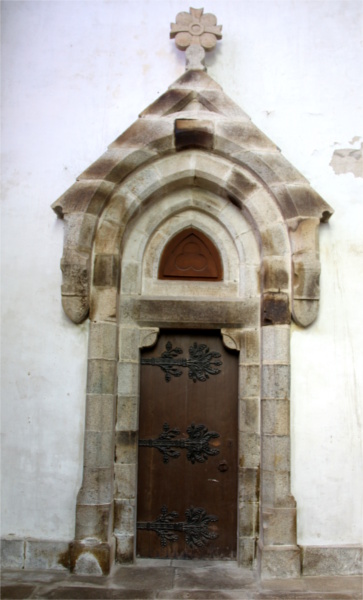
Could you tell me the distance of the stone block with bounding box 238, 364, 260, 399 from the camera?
16.5 feet

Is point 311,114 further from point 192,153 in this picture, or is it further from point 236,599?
point 236,599

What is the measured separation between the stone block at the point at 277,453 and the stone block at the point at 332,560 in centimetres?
68

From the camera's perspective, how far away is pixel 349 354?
→ 502 centimetres

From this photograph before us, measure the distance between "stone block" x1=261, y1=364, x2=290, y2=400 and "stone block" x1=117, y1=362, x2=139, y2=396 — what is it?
108 cm

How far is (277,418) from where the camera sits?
15.9ft

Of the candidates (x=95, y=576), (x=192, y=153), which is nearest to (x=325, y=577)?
(x=95, y=576)

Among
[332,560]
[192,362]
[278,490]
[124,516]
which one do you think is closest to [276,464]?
[278,490]

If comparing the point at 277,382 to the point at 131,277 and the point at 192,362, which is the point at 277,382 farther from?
the point at 131,277

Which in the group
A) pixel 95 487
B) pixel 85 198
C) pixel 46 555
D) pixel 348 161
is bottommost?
pixel 46 555

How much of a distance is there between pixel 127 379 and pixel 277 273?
1.55 meters

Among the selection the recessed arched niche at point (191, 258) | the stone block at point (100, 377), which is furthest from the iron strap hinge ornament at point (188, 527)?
the recessed arched niche at point (191, 258)

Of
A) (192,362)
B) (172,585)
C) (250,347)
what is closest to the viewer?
(172,585)

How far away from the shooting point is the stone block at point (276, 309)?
4953 millimetres

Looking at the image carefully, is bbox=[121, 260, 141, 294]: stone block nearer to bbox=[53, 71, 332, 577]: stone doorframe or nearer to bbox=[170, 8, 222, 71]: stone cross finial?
bbox=[53, 71, 332, 577]: stone doorframe
